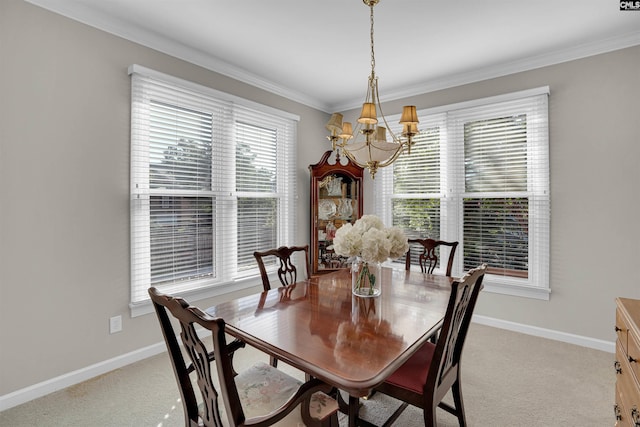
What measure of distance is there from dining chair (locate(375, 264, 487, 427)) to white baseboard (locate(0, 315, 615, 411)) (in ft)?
6.56

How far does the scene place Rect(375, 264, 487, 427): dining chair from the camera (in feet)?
4.66

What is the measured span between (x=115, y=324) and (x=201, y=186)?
1.39m

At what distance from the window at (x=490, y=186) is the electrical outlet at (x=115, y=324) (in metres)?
3.27

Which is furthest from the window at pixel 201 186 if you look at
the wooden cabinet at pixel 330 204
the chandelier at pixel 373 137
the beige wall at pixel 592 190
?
the beige wall at pixel 592 190

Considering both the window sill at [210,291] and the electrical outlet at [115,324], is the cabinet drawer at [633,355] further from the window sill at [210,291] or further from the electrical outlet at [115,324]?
the electrical outlet at [115,324]

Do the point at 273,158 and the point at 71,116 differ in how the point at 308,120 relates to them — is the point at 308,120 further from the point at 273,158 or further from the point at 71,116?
the point at 71,116

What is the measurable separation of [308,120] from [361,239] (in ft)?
9.88

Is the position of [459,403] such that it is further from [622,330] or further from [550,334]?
[550,334]

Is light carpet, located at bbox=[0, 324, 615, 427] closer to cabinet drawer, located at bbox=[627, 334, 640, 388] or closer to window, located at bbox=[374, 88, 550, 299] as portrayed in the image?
window, located at bbox=[374, 88, 550, 299]

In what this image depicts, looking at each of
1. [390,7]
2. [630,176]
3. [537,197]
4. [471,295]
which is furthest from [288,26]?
[630,176]

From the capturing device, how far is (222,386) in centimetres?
105

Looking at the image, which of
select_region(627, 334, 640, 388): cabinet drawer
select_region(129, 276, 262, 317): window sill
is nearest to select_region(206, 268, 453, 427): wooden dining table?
select_region(627, 334, 640, 388): cabinet drawer

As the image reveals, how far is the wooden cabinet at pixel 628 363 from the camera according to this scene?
1.19m

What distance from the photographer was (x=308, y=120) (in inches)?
174
